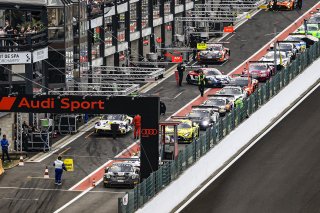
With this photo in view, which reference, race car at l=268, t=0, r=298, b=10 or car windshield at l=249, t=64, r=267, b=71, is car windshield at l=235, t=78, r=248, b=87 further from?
race car at l=268, t=0, r=298, b=10

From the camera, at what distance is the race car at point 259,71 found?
103894 millimetres

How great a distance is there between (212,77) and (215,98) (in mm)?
9256

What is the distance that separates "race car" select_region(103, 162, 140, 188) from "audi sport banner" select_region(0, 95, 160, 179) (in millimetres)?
5226

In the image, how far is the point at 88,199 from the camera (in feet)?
241

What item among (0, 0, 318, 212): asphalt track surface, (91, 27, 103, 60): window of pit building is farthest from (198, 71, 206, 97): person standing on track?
(91, 27, 103, 60): window of pit building

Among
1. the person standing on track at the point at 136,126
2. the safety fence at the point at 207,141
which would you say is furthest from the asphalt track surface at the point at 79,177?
the safety fence at the point at 207,141

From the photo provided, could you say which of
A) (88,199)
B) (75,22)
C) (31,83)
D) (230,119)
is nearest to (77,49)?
(75,22)

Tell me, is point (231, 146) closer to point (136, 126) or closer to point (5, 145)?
point (136, 126)

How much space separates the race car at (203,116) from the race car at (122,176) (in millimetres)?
13620

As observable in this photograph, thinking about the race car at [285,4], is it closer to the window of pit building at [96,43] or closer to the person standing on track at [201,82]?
the window of pit building at [96,43]

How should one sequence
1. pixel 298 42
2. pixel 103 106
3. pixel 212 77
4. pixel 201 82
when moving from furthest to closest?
1. pixel 298 42
2. pixel 212 77
3. pixel 201 82
4. pixel 103 106

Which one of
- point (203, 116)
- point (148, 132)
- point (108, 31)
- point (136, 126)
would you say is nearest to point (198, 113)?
point (203, 116)

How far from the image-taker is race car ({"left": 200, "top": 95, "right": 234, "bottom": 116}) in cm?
9198

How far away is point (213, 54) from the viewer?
112 m
